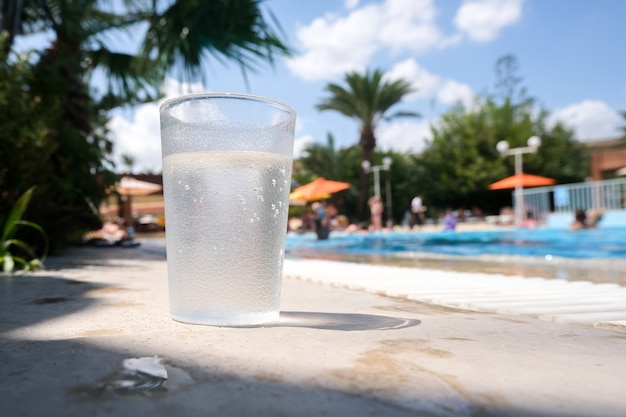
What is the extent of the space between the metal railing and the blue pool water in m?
3.67

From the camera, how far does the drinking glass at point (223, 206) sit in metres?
1.74

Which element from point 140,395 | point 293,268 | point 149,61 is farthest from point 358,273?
point 149,61

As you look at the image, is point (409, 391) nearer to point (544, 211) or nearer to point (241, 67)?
point (241, 67)

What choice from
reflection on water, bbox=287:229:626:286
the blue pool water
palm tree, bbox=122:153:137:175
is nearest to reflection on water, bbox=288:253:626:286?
reflection on water, bbox=287:229:626:286

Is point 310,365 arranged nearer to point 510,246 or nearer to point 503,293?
point 503,293

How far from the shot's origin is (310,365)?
1.25 meters

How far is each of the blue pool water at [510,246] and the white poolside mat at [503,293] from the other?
14.7 feet

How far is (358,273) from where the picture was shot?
416 cm

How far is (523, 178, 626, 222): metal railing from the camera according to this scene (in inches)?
685

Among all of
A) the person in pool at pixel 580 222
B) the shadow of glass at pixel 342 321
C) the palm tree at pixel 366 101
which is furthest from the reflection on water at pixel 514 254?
the palm tree at pixel 366 101

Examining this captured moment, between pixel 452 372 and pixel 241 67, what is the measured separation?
25.7 ft

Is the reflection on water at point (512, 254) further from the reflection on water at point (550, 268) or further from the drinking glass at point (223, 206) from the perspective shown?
the drinking glass at point (223, 206)

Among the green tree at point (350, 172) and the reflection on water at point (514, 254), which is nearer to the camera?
the reflection on water at point (514, 254)

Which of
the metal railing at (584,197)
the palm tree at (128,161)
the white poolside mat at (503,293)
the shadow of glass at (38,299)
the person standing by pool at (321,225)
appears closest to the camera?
the shadow of glass at (38,299)
